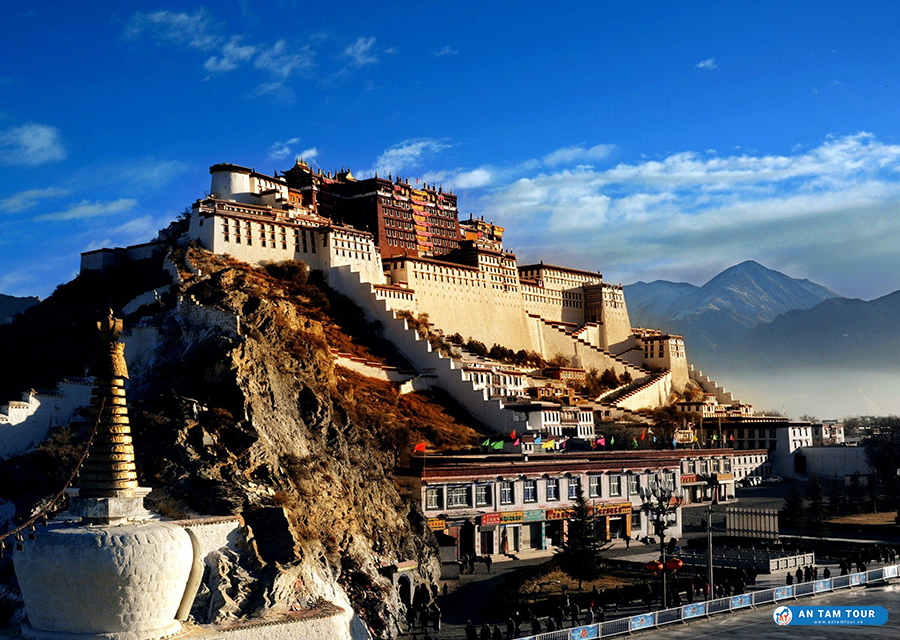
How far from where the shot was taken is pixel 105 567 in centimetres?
1822

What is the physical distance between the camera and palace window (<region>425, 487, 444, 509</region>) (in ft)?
154

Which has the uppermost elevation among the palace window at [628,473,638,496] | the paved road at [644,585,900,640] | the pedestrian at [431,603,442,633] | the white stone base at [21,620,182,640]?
the palace window at [628,473,638,496]

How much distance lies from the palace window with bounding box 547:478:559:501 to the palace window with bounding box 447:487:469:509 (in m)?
5.52

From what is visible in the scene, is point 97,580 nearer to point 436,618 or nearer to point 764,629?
point 436,618

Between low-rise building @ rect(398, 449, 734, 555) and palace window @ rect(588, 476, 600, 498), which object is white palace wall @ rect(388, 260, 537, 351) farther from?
palace window @ rect(588, 476, 600, 498)

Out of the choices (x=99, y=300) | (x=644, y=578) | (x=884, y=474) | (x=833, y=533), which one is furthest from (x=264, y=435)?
(x=884, y=474)

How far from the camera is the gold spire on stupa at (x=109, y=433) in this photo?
19.8 metres

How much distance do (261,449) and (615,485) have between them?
23235 millimetres

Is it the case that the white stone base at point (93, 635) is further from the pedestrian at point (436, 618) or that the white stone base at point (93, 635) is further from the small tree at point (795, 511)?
the small tree at point (795, 511)

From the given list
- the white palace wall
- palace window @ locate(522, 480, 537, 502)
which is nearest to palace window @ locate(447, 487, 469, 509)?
palace window @ locate(522, 480, 537, 502)

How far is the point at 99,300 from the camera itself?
2717 inches

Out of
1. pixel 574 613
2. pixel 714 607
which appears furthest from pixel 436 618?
pixel 714 607

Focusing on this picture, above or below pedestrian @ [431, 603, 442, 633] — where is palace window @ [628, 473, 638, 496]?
above

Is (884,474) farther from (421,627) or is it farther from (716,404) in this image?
(421,627)
